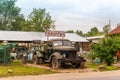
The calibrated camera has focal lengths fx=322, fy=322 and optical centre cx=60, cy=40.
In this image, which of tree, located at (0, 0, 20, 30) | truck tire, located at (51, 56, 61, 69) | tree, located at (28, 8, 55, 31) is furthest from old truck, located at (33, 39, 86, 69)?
tree, located at (0, 0, 20, 30)

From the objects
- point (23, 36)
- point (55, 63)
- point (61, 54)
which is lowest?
point (55, 63)

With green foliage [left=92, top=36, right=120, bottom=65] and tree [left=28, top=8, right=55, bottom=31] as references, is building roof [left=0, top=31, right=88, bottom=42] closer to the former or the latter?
tree [left=28, top=8, right=55, bottom=31]

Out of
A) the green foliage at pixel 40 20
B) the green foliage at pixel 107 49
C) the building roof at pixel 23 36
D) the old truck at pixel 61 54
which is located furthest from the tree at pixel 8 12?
the green foliage at pixel 107 49

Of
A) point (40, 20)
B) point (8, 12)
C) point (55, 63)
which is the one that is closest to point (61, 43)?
point (55, 63)

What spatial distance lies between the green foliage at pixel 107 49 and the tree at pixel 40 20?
105 feet

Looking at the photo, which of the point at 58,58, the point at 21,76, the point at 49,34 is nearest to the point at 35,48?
the point at 49,34

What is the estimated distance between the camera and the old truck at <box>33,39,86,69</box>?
23203mm

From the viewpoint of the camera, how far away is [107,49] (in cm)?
2589

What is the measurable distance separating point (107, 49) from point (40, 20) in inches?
1328

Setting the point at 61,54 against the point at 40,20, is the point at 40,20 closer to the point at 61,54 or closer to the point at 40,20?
the point at 40,20

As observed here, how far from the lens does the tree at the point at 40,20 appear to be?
58.3 meters

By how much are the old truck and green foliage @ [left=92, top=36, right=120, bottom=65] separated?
2782mm

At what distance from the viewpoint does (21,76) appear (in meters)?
17.9

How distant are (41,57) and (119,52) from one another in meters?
6.49
